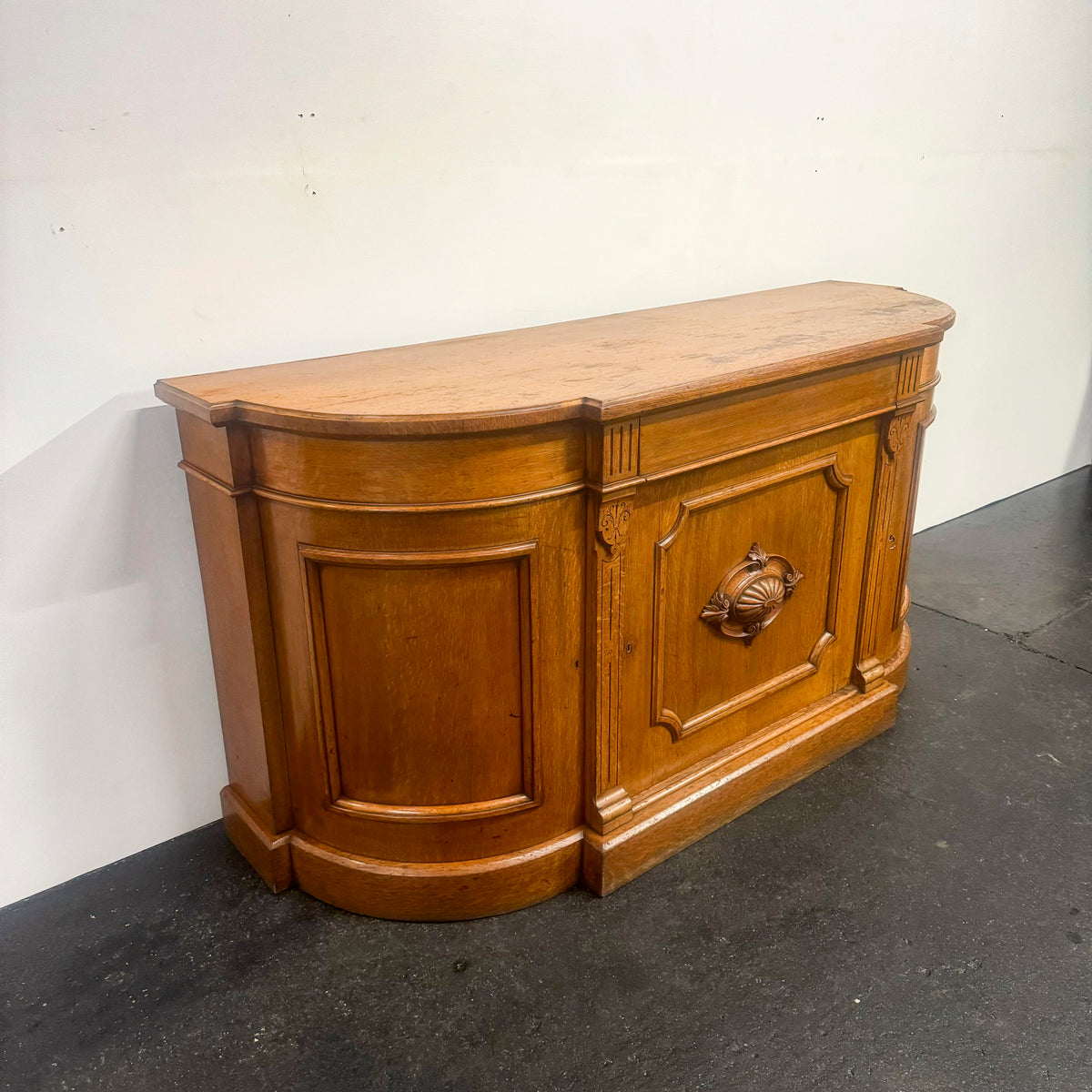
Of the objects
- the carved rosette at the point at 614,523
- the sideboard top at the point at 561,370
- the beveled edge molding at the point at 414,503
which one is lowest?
the carved rosette at the point at 614,523

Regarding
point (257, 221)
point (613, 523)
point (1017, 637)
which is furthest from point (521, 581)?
point (1017, 637)

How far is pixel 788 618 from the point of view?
236 centimetres

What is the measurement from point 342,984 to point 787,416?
1.43m

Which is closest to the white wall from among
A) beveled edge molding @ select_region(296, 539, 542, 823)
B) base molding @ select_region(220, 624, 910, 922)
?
base molding @ select_region(220, 624, 910, 922)

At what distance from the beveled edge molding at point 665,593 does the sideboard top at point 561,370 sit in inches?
9.3

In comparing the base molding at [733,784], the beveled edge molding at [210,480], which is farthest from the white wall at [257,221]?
the base molding at [733,784]

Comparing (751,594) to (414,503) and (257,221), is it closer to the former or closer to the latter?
(414,503)

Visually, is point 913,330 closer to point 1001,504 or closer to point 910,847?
point 910,847

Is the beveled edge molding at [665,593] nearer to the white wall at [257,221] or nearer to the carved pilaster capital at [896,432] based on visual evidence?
the carved pilaster capital at [896,432]

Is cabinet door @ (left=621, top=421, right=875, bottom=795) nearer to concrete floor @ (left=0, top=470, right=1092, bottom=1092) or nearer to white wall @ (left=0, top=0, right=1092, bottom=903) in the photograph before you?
concrete floor @ (left=0, top=470, right=1092, bottom=1092)

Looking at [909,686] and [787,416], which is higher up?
[787,416]

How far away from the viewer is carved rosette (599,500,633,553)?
1861 mm

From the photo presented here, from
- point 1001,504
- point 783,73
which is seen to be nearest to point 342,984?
point 783,73

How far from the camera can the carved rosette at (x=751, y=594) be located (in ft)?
7.10
